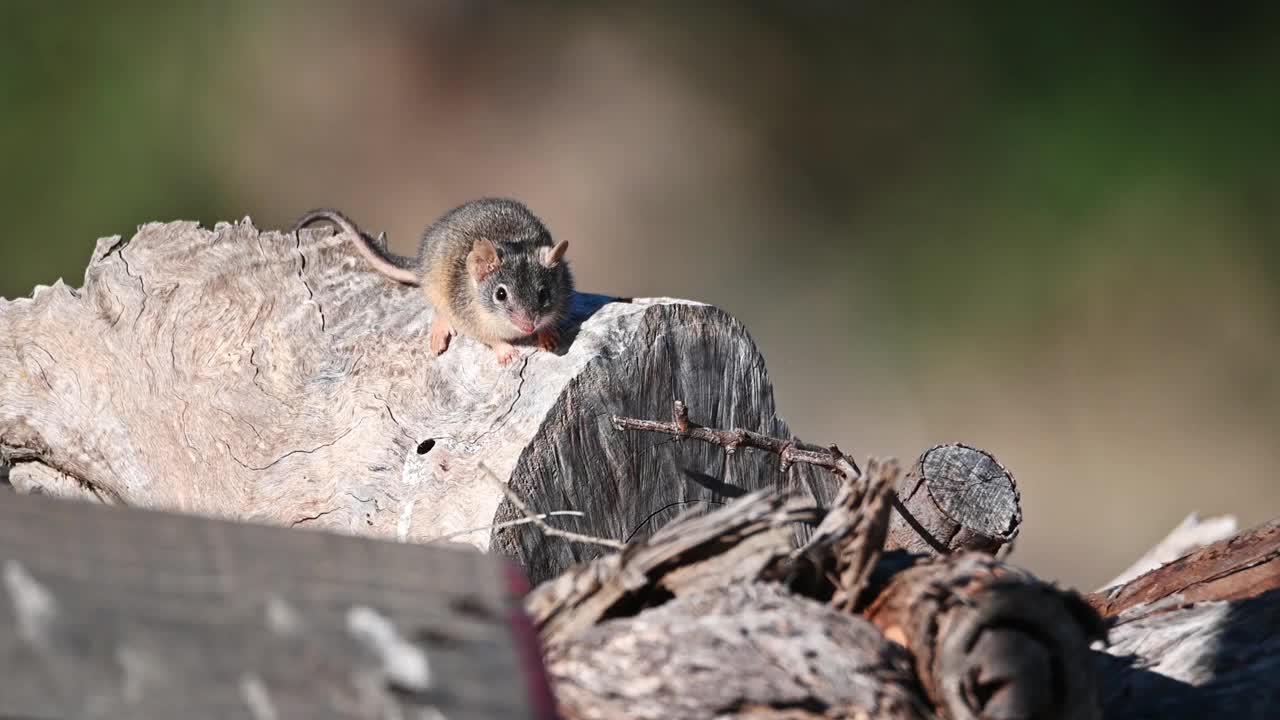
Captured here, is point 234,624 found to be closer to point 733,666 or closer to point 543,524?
point 733,666

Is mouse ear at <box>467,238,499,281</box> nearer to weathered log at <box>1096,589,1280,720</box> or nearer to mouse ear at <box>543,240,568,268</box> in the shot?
mouse ear at <box>543,240,568,268</box>

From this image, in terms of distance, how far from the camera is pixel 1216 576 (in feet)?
9.45

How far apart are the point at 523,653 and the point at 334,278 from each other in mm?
3102

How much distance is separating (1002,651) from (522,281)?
97.0 inches

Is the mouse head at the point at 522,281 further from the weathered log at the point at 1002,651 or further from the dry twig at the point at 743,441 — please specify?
the weathered log at the point at 1002,651

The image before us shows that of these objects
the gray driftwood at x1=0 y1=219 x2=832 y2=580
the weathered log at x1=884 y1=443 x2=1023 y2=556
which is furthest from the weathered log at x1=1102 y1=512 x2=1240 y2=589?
the gray driftwood at x1=0 y1=219 x2=832 y2=580

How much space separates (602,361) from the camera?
10.1 feet

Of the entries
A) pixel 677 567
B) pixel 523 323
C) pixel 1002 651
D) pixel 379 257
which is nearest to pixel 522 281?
pixel 523 323

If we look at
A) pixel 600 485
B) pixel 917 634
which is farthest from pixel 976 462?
pixel 917 634

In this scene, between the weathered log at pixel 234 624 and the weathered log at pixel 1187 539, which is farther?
the weathered log at pixel 1187 539

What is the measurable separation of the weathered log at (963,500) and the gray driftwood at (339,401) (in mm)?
300

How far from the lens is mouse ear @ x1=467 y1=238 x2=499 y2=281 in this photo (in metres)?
4.23

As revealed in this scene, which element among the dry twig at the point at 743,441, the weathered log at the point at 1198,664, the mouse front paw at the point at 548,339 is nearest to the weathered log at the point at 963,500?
the dry twig at the point at 743,441

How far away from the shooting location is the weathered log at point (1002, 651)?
1.78 metres
